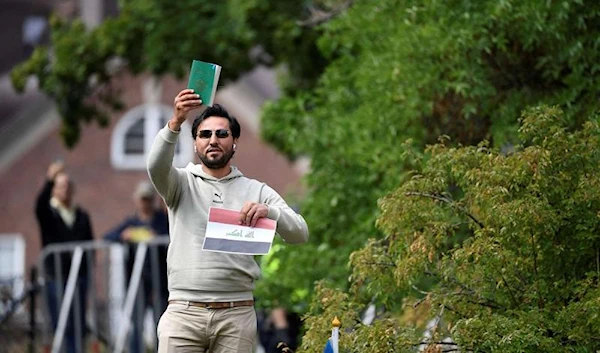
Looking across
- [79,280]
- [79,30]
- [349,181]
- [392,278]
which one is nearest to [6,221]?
[79,30]

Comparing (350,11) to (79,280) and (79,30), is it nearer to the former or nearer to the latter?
(79,280)

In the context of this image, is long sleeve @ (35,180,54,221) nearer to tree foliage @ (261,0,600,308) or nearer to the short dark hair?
tree foliage @ (261,0,600,308)

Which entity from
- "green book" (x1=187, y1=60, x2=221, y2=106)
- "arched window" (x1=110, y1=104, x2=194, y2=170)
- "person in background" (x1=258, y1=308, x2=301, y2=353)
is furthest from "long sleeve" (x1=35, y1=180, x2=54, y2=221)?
"arched window" (x1=110, y1=104, x2=194, y2=170)

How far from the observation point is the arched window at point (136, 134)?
3600cm

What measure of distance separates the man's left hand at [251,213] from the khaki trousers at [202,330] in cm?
50

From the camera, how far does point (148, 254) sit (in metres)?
15.7

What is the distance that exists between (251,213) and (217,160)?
397 mm


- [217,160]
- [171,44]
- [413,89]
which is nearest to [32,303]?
[171,44]

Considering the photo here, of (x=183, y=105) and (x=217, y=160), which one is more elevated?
(x=183, y=105)

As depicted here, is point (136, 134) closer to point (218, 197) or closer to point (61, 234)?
point (61, 234)

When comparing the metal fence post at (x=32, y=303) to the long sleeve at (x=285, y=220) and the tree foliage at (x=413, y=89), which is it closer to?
the tree foliage at (x=413, y=89)

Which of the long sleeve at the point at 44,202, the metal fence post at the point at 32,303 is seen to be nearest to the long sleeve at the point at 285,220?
the long sleeve at the point at 44,202

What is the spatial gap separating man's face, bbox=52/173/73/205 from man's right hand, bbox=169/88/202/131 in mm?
7037

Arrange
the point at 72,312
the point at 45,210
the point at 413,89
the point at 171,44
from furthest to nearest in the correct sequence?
the point at 171,44 < the point at 72,312 < the point at 45,210 < the point at 413,89
